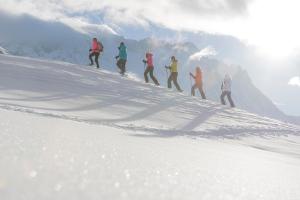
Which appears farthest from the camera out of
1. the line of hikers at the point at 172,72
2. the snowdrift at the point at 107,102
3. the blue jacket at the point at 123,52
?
the blue jacket at the point at 123,52

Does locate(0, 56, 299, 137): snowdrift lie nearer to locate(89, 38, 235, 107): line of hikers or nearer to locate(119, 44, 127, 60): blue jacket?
locate(89, 38, 235, 107): line of hikers

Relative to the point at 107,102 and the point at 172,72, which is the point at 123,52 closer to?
the point at 172,72

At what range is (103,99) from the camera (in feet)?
58.5

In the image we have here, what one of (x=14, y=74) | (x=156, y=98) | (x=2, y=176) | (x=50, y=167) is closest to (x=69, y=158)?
(x=50, y=167)

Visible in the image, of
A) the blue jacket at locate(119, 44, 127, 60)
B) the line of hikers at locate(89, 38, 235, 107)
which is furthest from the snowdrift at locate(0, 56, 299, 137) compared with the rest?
the blue jacket at locate(119, 44, 127, 60)

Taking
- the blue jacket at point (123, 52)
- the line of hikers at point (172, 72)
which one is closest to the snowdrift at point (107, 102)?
the line of hikers at point (172, 72)

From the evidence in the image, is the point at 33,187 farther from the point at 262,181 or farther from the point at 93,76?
the point at 93,76

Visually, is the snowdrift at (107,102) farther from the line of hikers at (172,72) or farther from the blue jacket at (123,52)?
the blue jacket at (123,52)

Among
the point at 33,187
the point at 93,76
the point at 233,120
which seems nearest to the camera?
the point at 33,187

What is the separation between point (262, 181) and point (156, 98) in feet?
57.4

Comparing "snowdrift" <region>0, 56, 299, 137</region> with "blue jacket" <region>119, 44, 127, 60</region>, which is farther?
"blue jacket" <region>119, 44, 127, 60</region>

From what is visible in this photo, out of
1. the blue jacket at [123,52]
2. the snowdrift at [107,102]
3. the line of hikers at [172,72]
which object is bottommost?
the snowdrift at [107,102]

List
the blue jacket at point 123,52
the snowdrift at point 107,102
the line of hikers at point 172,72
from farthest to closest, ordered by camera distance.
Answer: the blue jacket at point 123,52
the line of hikers at point 172,72
the snowdrift at point 107,102

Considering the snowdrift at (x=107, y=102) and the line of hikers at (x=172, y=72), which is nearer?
the snowdrift at (x=107, y=102)
